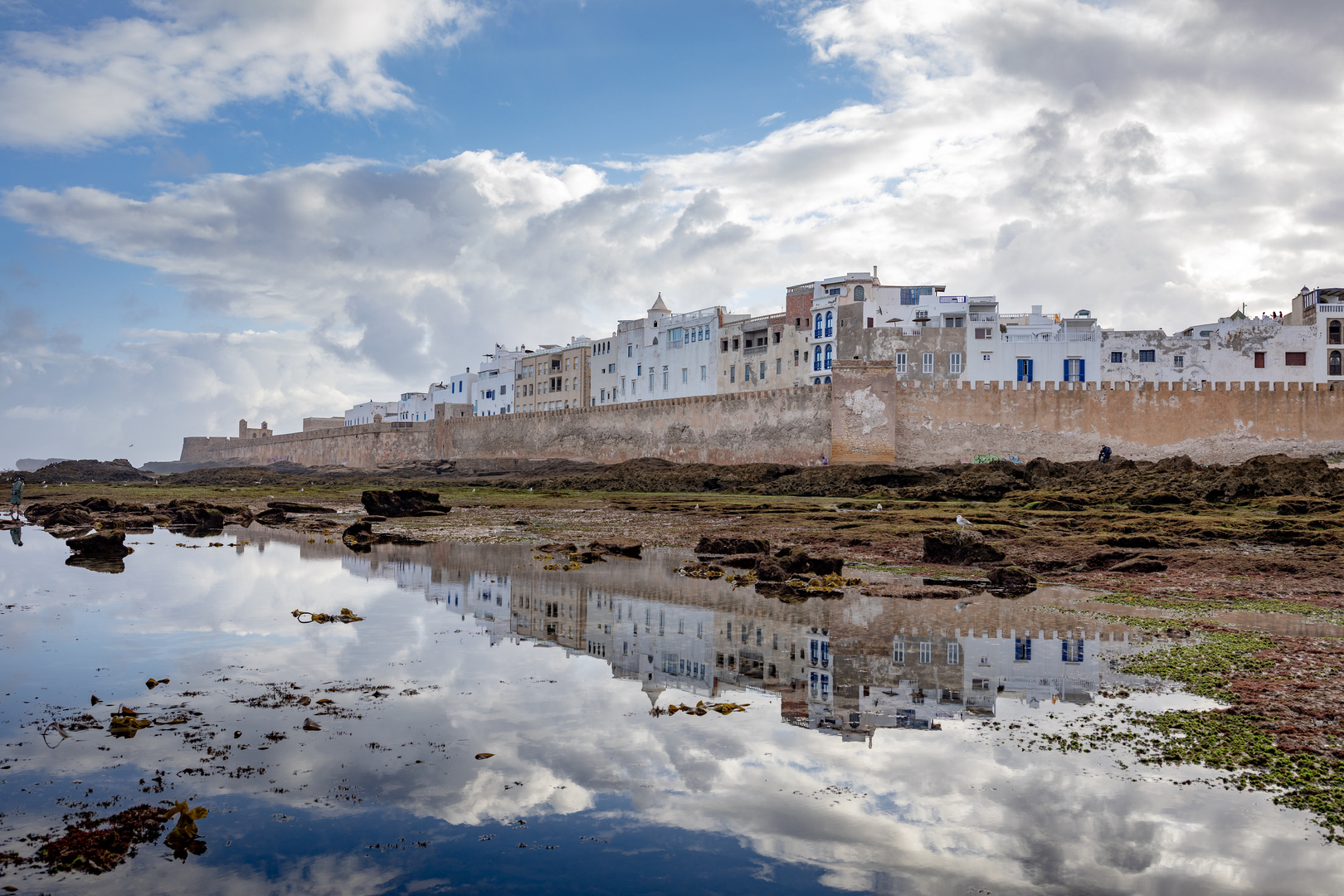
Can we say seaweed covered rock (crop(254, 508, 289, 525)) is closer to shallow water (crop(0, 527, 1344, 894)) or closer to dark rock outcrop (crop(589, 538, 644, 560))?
dark rock outcrop (crop(589, 538, 644, 560))

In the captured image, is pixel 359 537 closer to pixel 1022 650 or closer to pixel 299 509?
pixel 299 509

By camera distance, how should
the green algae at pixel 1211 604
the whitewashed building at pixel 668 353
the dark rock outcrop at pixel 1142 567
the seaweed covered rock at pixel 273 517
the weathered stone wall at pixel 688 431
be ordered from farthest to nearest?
1. the whitewashed building at pixel 668 353
2. the weathered stone wall at pixel 688 431
3. the seaweed covered rock at pixel 273 517
4. the dark rock outcrop at pixel 1142 567
5. the green algae at pixel 1211 604

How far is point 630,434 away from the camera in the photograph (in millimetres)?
51156

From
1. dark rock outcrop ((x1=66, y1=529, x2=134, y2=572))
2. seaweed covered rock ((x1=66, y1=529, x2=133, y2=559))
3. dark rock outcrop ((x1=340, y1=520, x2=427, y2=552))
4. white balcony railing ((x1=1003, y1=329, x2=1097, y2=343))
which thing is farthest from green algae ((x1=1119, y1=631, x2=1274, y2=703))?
white balcony railing ((x1=1003, y1=329, x2=1097, y2=343))

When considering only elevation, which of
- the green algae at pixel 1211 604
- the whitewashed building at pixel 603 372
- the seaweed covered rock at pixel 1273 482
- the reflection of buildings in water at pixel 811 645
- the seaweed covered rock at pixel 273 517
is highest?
the whitewashed building at pixel 603 372

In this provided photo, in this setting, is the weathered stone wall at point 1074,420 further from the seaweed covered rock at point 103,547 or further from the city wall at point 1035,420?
the seaweed covered rock at point 103,547

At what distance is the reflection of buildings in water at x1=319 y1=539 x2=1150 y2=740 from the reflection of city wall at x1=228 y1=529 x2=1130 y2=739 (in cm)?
2

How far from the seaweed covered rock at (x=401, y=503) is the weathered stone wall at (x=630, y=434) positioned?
2029 cm

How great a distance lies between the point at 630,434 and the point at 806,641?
141 ft

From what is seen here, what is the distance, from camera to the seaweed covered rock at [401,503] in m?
24.2

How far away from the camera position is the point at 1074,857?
3.92 m

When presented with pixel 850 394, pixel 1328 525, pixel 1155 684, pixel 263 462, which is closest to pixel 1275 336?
pixel 850 394

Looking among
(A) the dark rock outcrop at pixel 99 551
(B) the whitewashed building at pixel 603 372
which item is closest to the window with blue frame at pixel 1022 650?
(A) the dark rock outcrop at pixel 99 551

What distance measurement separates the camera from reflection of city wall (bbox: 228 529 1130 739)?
6520 mm
